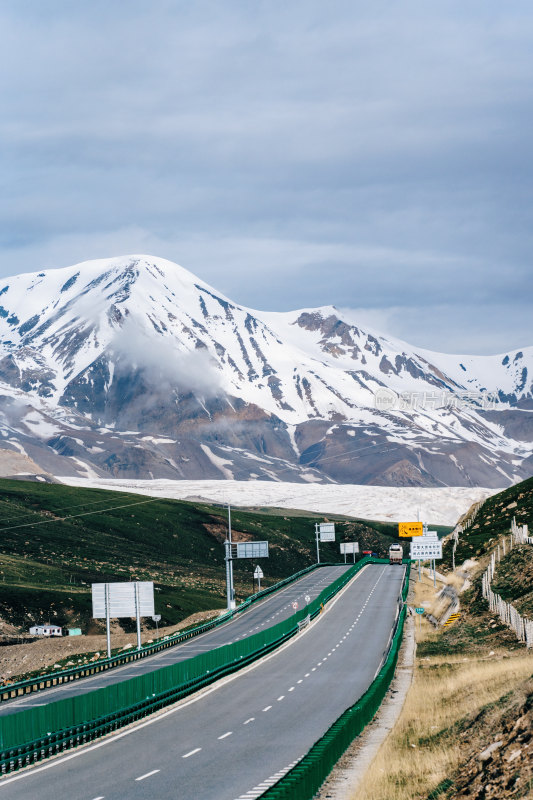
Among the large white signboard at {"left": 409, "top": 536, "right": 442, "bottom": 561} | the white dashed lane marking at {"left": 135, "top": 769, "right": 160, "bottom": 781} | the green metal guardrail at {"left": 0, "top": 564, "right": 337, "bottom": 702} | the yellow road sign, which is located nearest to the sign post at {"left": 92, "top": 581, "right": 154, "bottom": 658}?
the green metal guardrail at {"left": 0, "top": 564, "right": 337, "bottom": 702}

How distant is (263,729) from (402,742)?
7.91 meters

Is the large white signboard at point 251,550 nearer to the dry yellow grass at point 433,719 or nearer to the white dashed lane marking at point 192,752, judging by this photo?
the dry yellow grass at point 433,719

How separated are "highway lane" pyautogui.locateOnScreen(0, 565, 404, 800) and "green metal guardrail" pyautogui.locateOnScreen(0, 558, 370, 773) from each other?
709mm

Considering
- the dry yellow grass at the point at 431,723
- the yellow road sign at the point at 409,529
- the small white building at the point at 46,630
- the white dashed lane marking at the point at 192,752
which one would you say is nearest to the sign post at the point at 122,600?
the dry yellow grass at the point at 431,723

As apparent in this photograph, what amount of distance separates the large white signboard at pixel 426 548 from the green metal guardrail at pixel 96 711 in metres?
73.7

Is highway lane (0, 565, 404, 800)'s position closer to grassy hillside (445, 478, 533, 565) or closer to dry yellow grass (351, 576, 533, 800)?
dry yellow grass (351, 576, 533, 800)

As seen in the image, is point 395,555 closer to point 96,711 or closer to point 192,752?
point 96,711

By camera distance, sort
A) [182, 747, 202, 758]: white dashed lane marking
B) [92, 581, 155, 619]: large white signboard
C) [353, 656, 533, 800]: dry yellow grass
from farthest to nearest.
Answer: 1. [92, 581, 155, 619]: large white signboard
2. [182, 747, 202, 758]: white dashed lane marking
3. [353, 656, 533, 800]: dry yellow grass

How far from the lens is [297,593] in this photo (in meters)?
130

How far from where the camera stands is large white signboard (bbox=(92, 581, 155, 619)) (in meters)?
82.0

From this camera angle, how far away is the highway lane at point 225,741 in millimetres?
30562

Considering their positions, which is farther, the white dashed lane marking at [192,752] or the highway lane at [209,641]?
the highway lane at [209,641]

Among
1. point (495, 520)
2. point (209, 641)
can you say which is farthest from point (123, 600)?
point (495, 520)

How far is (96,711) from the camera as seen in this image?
40.3 meters
